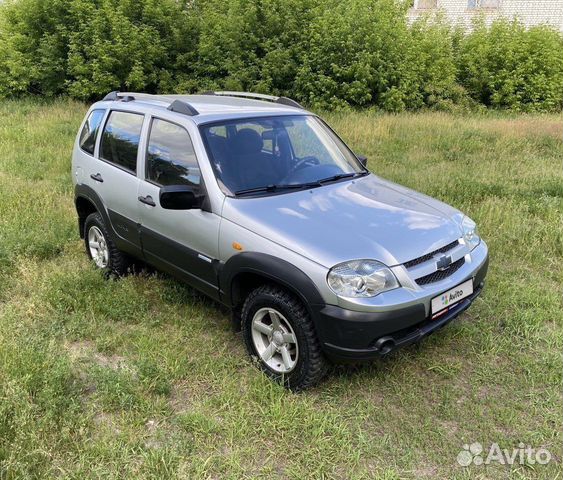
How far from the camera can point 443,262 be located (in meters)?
3.14

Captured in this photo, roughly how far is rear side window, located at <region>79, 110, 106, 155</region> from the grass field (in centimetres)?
121

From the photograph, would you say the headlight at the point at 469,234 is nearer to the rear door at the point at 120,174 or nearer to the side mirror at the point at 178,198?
the side mirror at the point at 178,198

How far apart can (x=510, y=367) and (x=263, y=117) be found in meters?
2.69

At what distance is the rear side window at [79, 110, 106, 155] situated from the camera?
16.0 feet

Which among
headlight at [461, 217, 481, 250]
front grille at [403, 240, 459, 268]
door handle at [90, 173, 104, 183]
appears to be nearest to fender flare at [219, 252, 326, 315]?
front grille at [403, 240, 459, 268]

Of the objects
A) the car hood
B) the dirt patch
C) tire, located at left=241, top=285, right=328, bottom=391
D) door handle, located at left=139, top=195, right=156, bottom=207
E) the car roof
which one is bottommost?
the dirt patch

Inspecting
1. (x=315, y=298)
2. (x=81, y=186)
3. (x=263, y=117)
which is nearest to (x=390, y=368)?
(x=315, y=298)

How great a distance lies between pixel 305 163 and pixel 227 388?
1855 mm

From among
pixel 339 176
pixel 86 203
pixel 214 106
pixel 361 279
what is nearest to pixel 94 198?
pixel 86 203

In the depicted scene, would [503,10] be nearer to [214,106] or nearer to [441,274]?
[214,106]

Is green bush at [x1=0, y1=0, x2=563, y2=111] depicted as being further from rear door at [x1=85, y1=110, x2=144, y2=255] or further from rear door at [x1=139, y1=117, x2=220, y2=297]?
rear door at [x1=139, y1=117, x2=220, y2=297]

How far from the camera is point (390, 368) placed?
344 centimetres

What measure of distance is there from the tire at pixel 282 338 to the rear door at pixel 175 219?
0.44 m

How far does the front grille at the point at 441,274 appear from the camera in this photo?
3032 mm
